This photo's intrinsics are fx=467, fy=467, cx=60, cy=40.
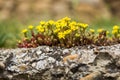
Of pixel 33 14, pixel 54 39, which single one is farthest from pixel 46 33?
pixel 33 14

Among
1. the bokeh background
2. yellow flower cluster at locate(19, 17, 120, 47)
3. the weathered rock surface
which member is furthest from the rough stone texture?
the weathered rock surface

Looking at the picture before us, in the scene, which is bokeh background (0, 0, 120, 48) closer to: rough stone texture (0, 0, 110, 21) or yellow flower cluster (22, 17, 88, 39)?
rough stone texture (0, 0, 110, 21)

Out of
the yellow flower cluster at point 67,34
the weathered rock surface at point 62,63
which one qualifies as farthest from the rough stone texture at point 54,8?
the weathered rock surface at point 62,63

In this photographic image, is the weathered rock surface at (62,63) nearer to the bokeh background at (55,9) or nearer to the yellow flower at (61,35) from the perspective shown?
the yellow flower at (61,35)

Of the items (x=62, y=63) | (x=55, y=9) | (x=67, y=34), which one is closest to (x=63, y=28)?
(x=67, y=34)

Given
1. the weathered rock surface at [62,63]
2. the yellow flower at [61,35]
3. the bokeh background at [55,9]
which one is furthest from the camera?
the bokeh background at [55,9]
